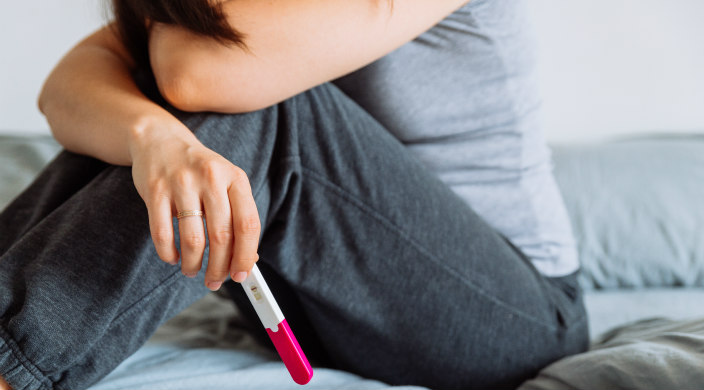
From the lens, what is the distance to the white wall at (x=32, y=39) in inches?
58.7

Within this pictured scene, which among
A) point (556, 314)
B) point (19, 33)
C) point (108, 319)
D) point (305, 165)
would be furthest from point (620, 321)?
point (19, 33)

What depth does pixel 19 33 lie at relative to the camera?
150 cm

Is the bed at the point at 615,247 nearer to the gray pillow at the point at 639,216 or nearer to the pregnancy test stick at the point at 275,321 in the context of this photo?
the gray pillow at the point at 639,216

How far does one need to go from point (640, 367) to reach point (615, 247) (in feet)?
2.00

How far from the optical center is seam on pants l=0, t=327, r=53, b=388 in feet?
1.27

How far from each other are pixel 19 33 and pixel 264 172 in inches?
52.7

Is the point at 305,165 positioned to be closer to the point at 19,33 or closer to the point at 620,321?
the point at 620,321

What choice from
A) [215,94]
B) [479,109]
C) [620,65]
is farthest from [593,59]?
[215,94]

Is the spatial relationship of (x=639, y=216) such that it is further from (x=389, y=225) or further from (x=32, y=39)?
(x=32, y=39)

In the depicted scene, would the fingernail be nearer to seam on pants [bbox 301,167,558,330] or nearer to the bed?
Result: seam on pants [bbox 301,167,558,330]


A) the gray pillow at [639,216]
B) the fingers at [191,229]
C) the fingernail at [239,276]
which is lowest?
the gray pillow at [639,216]

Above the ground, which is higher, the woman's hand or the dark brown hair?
the dark brown hair

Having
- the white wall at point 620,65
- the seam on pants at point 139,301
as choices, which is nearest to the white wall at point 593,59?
the white wall at point 620,65

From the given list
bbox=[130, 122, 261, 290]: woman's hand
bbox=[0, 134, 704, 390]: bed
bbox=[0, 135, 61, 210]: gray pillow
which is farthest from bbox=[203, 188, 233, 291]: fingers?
bbox=[0, 135, 61, 210]: gray pillow
